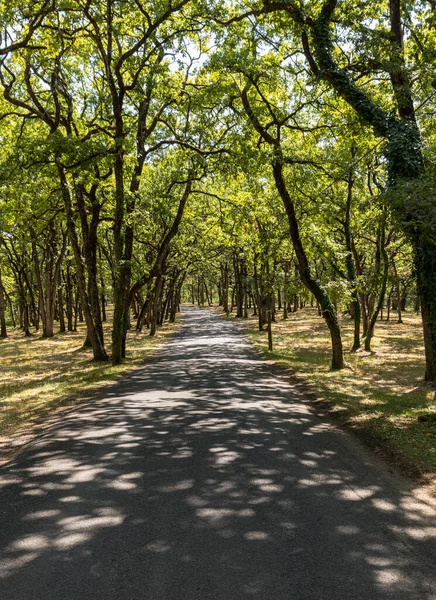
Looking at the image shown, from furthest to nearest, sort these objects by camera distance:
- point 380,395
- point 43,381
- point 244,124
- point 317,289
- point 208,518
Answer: point 244,124, point 317,289, point 43,381, point 380,395, point 208,518

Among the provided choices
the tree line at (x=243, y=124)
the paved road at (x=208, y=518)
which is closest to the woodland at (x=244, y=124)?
the tree line at (x=243, y=124)

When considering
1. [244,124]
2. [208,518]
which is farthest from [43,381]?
[244,124]

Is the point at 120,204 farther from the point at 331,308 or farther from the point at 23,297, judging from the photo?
the point at 23,297

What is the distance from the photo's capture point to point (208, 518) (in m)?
4.43

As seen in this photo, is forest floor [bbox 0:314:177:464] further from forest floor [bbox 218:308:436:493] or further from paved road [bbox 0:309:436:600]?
forest floor [bbox 218:308:436:493]

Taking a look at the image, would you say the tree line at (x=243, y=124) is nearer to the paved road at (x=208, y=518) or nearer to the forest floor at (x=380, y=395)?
the forest floor at (x=380, y=395)

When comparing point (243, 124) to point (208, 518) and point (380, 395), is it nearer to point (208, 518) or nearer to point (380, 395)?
point (380, 395)

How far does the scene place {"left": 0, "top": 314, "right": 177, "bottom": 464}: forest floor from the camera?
8773mm

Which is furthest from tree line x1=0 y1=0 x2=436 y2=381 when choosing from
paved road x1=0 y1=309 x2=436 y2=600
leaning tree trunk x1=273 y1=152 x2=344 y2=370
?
paved road x1=0 y1=309 x2=436 y2=600

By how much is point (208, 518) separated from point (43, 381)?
451 inches

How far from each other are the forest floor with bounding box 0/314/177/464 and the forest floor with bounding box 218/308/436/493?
6.18 m

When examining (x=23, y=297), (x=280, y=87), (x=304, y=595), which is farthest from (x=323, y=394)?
(x=23, y=297)

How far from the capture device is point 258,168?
15750 mm

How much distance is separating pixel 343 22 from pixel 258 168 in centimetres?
599
